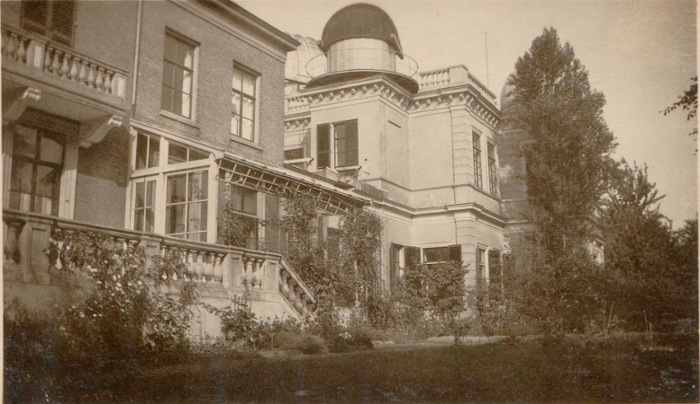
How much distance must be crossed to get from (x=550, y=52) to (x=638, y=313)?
9328 millimetres

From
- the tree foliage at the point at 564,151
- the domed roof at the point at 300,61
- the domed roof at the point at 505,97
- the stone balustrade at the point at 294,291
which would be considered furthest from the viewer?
the domed roof at the point at 300,61

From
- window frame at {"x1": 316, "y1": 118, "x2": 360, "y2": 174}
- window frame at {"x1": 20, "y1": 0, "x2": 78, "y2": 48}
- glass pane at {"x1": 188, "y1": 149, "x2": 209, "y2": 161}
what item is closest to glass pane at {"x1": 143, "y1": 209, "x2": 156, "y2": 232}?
glass pane at {"x1": 188, "y1": 149, "x2": 209, "y2": 161}

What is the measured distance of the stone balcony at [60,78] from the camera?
319 inches

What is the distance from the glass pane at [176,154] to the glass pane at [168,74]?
1236 mm

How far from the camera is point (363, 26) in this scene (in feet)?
69.8

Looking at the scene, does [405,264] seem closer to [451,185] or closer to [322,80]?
[451,185]

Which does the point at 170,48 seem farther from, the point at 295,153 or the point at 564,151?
the point at 564,151

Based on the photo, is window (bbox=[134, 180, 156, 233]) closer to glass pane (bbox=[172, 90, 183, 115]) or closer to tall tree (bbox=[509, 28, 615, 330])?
glass pane (bbox=[172, 90, 183, 115])

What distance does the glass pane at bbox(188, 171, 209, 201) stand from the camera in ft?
37.3

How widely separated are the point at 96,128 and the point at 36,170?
110cm

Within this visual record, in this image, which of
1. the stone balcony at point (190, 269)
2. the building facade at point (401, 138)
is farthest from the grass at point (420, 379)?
the building facade at point (401, 138)

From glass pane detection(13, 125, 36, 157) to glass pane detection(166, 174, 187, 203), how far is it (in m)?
2.47

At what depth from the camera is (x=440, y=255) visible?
69.5 feet

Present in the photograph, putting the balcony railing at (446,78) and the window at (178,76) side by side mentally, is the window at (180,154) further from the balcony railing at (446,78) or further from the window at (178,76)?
the balcony railing at (446,78)
